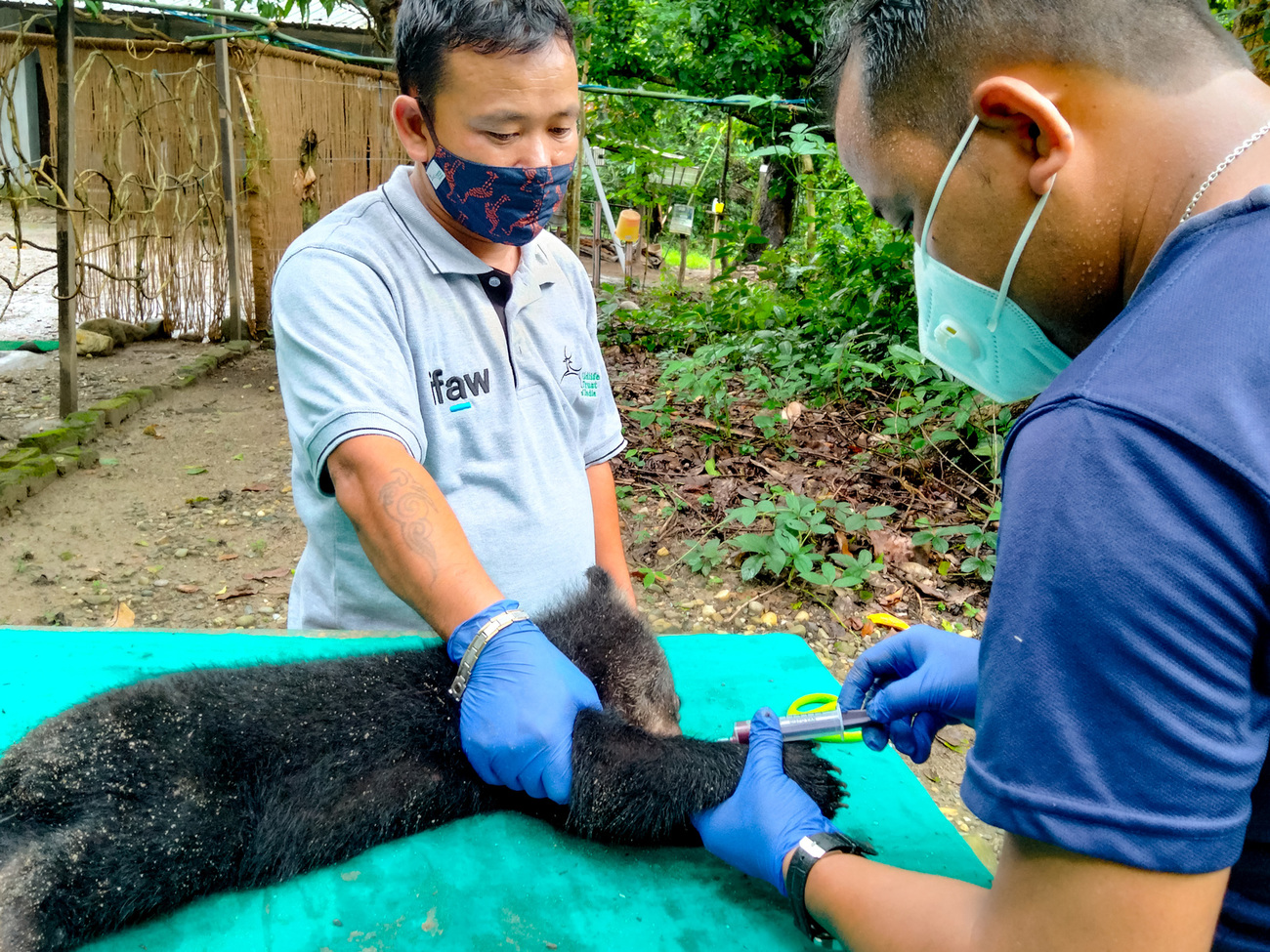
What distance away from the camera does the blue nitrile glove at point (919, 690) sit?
161 cm

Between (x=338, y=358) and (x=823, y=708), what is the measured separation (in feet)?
3.66

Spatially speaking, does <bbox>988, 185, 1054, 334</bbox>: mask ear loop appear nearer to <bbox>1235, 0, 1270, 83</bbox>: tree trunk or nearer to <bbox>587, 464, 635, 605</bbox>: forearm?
<bbox>587, 464, 635, 605</bbox>: forearm

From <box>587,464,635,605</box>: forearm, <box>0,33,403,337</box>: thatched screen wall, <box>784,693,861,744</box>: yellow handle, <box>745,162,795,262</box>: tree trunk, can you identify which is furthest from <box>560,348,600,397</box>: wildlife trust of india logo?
<box>745,162,795,262</box>: tree trunk

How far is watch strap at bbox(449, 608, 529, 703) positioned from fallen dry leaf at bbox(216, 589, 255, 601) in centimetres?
291

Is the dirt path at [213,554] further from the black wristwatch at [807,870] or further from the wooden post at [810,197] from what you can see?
the wooden post at [810,197]

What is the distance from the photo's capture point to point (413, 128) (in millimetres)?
2004

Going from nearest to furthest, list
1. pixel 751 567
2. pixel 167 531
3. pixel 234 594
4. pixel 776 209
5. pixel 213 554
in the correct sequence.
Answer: pixel 751 567 → pixel 234 594 → pixel 213 554 → pixel 167 531 → pixel 776 209

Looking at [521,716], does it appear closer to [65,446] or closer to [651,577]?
[651,577]

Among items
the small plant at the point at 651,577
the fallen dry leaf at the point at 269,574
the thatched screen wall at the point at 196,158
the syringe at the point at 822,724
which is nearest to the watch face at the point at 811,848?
the syringe at the point at 822,724

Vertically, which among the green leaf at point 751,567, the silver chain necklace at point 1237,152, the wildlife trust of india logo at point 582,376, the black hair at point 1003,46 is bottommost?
the green leaf at point 751,567

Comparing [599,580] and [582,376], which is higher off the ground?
[582,376]

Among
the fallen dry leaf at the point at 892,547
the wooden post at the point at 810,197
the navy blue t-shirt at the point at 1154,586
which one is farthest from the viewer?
the wooden post at the point at 810,197

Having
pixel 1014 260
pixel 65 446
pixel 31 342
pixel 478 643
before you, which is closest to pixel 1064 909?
pixel 1014 260

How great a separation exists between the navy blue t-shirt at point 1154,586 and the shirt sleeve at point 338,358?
120cm
